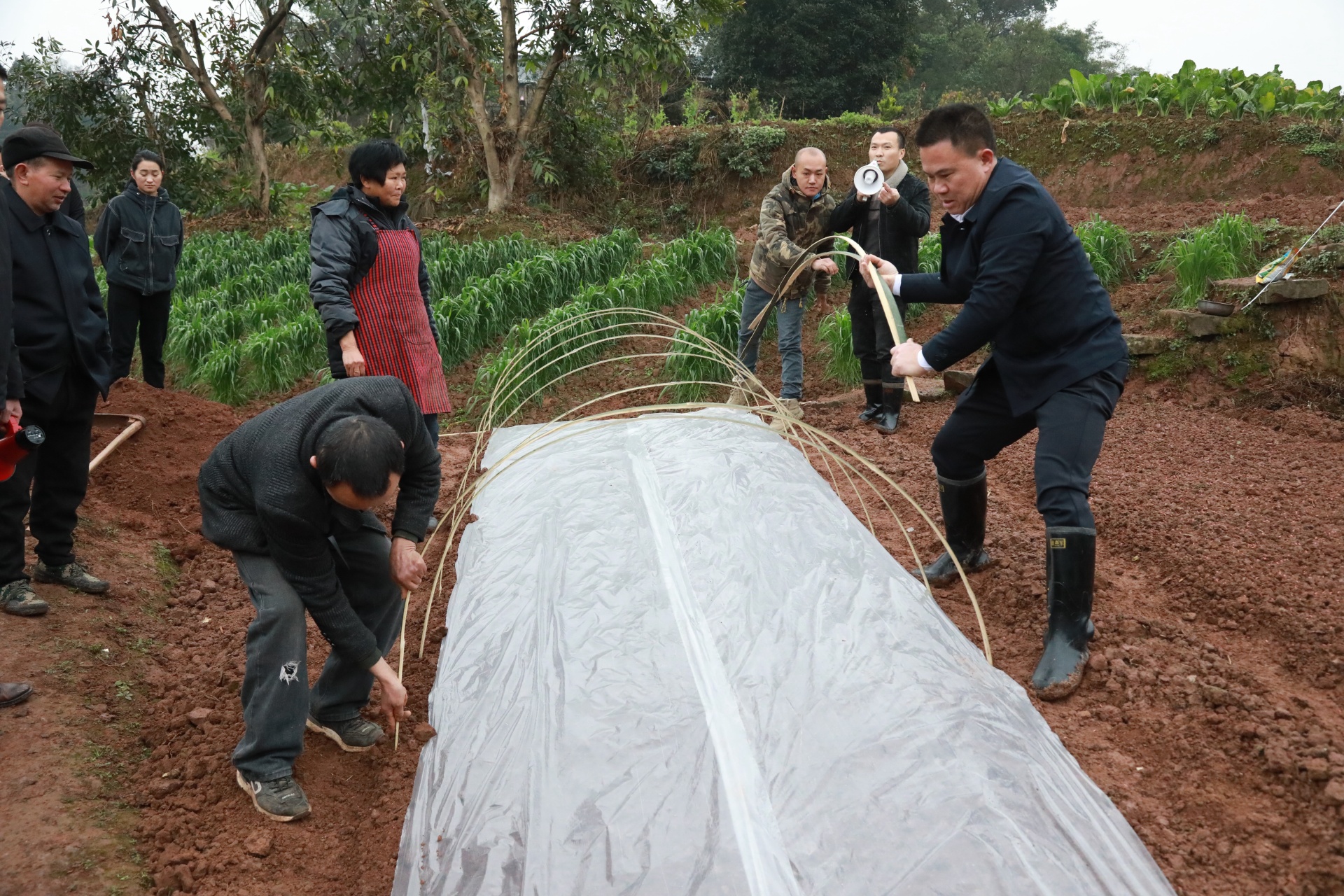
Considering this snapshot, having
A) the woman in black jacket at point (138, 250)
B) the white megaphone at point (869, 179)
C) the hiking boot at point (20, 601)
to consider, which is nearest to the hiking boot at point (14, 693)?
the hiking boot at point (20, 601)

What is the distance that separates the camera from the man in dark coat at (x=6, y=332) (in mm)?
2264

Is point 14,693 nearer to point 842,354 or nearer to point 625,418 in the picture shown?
point 625,418

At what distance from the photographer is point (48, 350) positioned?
8.63ft

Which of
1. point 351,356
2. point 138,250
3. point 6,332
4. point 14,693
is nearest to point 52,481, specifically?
point 6,332

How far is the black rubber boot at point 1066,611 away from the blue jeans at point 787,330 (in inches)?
95.4

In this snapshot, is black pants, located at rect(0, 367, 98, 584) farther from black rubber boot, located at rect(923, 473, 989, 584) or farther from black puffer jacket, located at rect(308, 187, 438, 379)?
black rubber boot, located at rect(923, 473, 989, 584)

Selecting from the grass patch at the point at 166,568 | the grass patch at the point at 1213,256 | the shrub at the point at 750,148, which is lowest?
the grass patch at the point at 166,568

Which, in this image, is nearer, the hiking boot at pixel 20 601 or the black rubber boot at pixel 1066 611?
the black rubber boot at pixel 1066 611

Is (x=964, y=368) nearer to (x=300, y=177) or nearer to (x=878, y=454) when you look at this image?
(x=878, y=454)

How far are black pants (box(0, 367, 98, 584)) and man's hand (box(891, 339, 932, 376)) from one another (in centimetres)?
242

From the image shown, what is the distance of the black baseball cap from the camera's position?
2535 millimetres

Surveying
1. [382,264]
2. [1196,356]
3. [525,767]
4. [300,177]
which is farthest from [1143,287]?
[300,177]

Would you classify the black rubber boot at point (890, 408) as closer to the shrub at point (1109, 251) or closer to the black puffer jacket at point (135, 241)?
the shrub at point (1109, 251)

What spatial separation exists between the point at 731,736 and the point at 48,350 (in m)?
2.25
